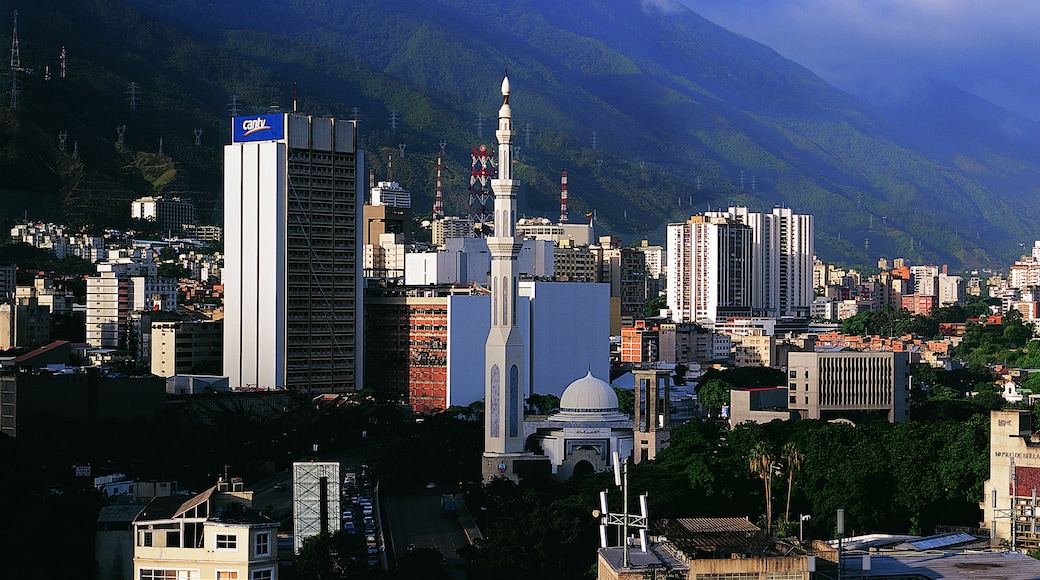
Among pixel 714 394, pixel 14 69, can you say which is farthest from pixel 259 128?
pixel 14 69

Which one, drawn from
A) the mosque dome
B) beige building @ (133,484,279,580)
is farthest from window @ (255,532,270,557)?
the mosque dome

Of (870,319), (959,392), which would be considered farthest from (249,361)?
(870,319)

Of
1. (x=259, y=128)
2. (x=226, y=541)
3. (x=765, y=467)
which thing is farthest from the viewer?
(x=259, y=128)

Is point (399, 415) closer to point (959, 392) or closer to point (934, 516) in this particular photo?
point (934, 516)

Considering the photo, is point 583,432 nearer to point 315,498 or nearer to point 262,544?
point 315,498

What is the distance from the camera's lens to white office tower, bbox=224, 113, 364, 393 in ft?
208

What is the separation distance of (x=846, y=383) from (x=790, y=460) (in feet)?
85.2

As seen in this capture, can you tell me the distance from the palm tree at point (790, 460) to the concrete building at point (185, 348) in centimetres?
3261

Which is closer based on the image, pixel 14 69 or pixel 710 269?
pixel 710 269

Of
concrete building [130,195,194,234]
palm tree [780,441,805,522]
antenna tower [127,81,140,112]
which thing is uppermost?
antenna tower [127,81,140,112]

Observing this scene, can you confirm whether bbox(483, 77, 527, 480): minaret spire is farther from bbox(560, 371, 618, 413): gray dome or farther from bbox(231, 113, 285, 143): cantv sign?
bbox(231, 113, 285, 143): cantv sign

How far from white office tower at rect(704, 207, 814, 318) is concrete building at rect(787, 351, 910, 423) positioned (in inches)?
2028

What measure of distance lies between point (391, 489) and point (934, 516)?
1443 centimetres

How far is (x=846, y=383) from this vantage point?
61.6m
